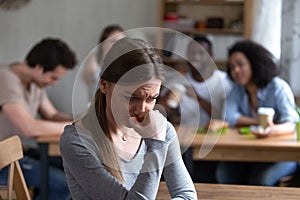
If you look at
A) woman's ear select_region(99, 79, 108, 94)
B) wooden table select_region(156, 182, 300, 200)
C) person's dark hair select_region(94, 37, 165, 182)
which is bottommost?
wooden table select_region(156, 182, 300, 200)

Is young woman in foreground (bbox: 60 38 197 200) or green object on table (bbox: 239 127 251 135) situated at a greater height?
young woman in foreground (bbox: 60 38 197 200)

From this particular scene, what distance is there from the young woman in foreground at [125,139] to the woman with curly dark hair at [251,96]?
1669 millimetres

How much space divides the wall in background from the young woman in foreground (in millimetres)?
3178

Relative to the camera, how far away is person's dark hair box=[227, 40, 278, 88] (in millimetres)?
3309

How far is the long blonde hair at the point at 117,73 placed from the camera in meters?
1.50

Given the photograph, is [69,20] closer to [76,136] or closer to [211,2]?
[211,2]

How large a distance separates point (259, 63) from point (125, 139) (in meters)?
1.84

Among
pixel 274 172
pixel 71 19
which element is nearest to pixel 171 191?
pixel 274 172

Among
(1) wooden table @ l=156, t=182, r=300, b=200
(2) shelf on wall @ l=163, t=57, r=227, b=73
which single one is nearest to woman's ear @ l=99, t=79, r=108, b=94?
(1) wooden table @ l=156, t=182, r=300, b=200

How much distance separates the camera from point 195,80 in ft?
12.6

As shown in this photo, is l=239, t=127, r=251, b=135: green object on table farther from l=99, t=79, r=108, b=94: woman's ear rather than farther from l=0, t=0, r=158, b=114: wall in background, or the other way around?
l=0, t=0, r=158, b=114: wall in background

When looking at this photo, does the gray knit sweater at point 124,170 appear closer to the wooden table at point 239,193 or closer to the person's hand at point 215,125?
the wooden table at point 239,193

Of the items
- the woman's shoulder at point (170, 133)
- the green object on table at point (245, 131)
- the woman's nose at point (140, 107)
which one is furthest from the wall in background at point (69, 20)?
the woman's nose at point (140, 107)

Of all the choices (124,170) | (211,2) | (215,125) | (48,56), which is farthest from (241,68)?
(124,170)
